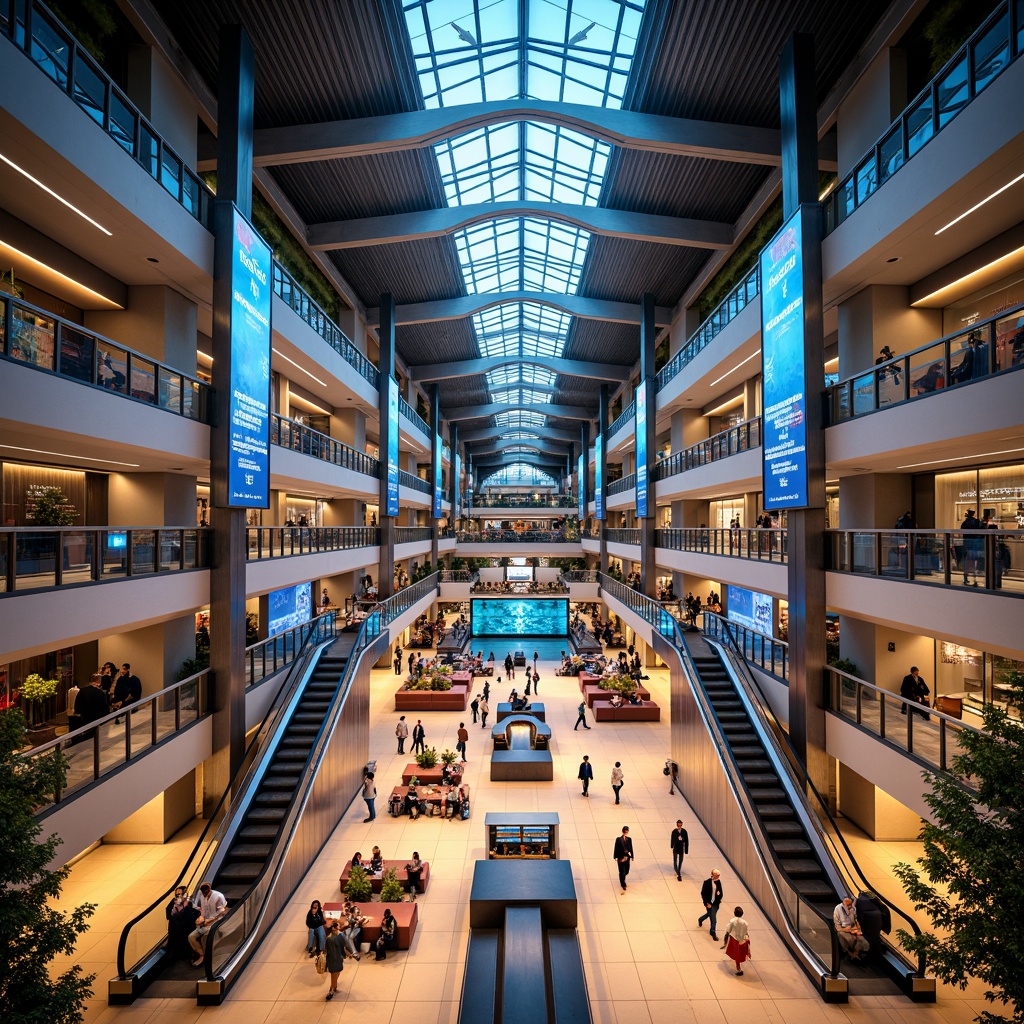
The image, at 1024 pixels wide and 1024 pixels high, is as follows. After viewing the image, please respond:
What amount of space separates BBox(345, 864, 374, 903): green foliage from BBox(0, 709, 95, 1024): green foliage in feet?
17.8

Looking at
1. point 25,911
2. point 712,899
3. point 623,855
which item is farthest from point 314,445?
point 712,899

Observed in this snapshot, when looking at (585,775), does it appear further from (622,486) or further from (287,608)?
(622,486)

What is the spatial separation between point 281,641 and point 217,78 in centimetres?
1224

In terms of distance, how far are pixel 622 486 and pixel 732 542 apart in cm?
1784

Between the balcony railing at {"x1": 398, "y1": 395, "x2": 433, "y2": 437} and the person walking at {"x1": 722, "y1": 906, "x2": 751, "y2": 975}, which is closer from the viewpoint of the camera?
the person walking at {"x1": 722, "y1": 906, "x2": 751, "y2": 975}

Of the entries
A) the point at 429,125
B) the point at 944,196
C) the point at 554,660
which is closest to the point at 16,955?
the point at 944,196

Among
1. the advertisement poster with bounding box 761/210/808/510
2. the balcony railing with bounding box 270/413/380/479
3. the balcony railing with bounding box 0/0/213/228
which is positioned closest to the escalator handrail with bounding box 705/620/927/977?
the advertisement poster with bounding box 761/210/808/510

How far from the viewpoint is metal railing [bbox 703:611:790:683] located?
1371 cm

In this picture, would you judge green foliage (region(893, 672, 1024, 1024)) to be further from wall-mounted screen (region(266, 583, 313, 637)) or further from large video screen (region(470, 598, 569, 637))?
large video screen (region(470, 598, 569, 637))

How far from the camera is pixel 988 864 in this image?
546 cm

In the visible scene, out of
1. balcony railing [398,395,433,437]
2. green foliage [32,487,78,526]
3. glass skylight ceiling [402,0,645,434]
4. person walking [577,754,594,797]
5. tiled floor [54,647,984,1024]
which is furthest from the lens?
balcony railing [398,395,433,437]

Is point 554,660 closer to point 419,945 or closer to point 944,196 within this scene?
point 419,945

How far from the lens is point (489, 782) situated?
1655 cm

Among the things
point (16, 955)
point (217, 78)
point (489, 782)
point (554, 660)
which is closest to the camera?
point (16, 955)
